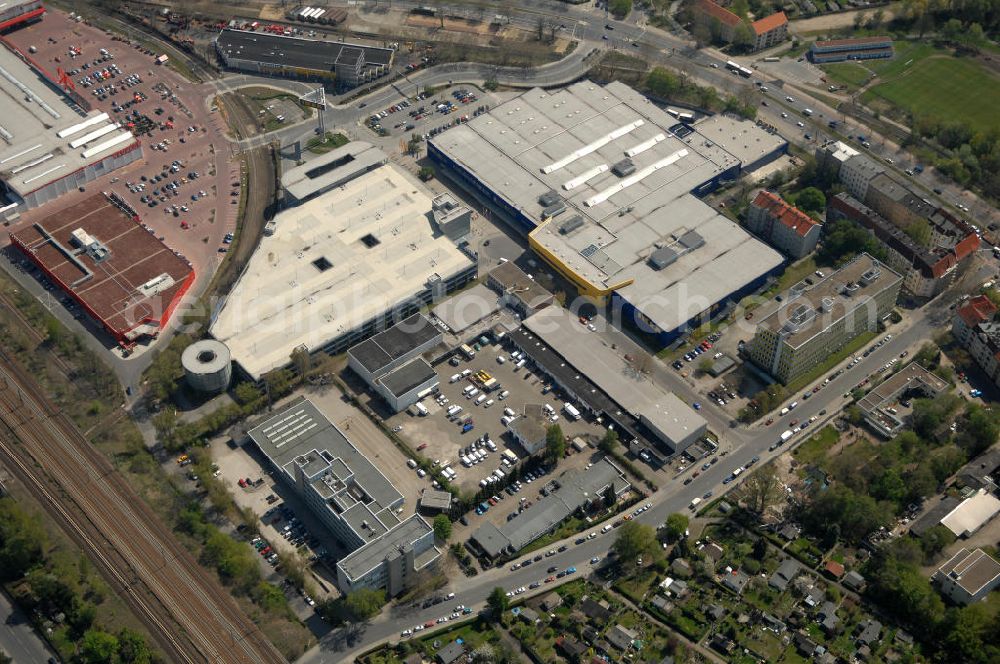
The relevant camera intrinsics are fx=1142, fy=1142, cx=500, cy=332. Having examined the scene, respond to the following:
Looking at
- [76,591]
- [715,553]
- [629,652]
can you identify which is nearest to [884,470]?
[715,553]

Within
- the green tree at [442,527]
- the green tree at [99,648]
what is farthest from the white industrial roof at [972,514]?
the green tree at [99,648]

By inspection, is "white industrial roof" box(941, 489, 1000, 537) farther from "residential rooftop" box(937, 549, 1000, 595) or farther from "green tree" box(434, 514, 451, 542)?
"green tree" box(434, 514, 451, 542)

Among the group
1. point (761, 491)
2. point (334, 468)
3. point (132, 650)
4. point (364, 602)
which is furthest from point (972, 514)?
point (132, 650)

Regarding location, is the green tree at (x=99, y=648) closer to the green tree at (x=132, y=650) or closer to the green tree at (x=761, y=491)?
the green tree at (x=132, y=650)

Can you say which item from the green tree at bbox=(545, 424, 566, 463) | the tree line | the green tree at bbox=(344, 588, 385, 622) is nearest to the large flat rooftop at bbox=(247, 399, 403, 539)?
the green tree at bbox=(344, 588, 385, 622)

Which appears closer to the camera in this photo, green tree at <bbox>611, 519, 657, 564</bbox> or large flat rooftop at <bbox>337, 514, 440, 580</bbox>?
large flat rooftop at <bbox>337, 514, 440, 580</bbox>

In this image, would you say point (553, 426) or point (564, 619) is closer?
point (564, 619)

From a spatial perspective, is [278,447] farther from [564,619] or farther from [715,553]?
[715,553]

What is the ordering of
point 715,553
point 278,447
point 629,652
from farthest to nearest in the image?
point 278,447 < point 715,553 < point 629,652
